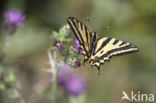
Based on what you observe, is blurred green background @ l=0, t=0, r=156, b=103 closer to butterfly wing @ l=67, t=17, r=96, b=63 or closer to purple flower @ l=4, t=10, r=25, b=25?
purple flower @ l=4, t=10, r=25, b=25

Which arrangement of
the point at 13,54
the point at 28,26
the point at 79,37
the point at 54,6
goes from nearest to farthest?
1. the point at 79,37
2. the point at 13,54
3. the point at 28,26
4. the point at 54,6

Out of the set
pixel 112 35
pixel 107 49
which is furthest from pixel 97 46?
pixel 112 35

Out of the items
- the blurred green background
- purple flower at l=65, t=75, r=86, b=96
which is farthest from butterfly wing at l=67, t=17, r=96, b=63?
the blurred green background

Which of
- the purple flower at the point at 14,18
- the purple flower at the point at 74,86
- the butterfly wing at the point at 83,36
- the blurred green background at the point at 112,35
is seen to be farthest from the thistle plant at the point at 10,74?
the blurred green background at the point at 112,35

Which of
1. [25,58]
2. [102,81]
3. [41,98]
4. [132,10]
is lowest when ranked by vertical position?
[41,98]

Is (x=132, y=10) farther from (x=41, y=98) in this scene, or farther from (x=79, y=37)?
(x=79, y=37)

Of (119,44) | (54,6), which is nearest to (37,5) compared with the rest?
(54,6)

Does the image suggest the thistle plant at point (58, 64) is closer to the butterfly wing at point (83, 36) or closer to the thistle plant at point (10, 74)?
the thistle plant at point (10, 74)

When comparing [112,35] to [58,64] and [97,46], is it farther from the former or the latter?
[58,64]
